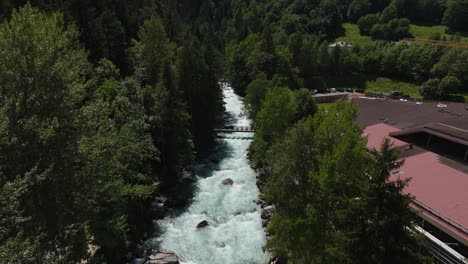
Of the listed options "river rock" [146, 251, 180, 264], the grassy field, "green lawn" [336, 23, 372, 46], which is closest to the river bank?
"river rock" [146, 251, 180, 264]

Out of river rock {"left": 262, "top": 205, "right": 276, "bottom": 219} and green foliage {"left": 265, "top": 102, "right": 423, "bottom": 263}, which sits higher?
green foliage {"left": 265, "top": 102, "right": 423, "bottom": 263}

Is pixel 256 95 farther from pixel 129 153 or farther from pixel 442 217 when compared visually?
pixel 442 217

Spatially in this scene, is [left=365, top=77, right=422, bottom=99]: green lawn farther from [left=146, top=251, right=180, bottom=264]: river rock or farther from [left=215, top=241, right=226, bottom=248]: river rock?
[left=146, top=251, right=180, bottom=264]: river rock

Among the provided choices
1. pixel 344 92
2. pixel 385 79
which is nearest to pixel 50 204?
pixel 344 92

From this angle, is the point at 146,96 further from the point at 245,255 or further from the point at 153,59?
the point at 245,255

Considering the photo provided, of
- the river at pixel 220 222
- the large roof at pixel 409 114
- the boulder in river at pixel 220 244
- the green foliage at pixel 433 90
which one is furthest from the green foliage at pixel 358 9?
the boulder in river at pixel 220 244

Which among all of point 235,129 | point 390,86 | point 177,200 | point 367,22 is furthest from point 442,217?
point 367,22
